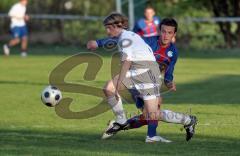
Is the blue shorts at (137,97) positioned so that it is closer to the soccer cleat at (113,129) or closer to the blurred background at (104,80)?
the soccer cleat at (113,129)

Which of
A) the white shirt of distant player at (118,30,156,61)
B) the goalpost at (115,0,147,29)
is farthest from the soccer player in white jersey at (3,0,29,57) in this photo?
the white shirt of distant player at (118,30,156,61)

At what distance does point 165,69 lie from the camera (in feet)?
41.7

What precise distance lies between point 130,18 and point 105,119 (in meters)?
21.4

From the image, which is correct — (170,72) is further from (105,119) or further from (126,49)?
(105,119)

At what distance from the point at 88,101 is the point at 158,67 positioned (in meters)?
5.88

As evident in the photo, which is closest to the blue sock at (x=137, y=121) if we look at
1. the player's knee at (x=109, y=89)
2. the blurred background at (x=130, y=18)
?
the player's knee at (x=109, y=89)

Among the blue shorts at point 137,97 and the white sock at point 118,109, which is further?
the white sock at point 118,109

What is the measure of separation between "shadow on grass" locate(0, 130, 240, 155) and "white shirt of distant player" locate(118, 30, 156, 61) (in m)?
1.21

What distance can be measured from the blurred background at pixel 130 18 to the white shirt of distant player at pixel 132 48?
2443cm

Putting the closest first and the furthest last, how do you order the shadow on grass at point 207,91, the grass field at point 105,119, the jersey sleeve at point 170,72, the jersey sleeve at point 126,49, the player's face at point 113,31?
the grass field at point 105,119 → the jersey sleeve at point 126,49 → the player's face at point 113,31 → the jersey sleeve at point 170,72 → the shadow on grass at point 207,91

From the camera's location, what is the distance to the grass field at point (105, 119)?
449 inches

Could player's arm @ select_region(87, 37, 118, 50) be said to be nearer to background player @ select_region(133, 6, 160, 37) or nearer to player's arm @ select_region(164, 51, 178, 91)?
A: player's arm @ select_region(164, 51, 178, 91)

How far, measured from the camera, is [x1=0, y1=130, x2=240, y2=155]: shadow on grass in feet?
36.2

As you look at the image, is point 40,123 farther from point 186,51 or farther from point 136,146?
point 186,51
